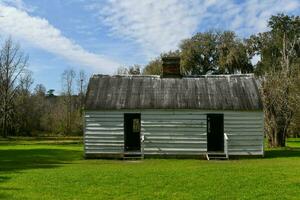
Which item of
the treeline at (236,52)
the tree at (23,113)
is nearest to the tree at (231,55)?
the treeline at (236,52)

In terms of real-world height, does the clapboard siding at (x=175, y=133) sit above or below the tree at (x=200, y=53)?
below

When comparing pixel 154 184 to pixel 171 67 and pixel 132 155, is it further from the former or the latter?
pixel 171 67

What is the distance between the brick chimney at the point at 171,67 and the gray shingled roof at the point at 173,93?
1.08 ft

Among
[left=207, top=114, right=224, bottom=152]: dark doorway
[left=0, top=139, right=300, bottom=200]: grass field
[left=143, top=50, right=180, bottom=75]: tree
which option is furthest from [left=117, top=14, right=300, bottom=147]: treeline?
[left=0, top=139, right=300, bottom=200]: grass field

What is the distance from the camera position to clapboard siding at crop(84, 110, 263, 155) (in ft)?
79.6

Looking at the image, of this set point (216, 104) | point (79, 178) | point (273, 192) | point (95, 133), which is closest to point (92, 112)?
Answer: point (95, 133)

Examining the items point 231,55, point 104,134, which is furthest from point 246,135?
point 231,55

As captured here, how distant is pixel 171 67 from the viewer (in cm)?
2731

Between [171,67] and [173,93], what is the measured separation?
2320 millimetres

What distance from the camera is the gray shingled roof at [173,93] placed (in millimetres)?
24578

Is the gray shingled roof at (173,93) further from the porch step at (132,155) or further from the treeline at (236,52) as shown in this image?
the treeline at (236,52)

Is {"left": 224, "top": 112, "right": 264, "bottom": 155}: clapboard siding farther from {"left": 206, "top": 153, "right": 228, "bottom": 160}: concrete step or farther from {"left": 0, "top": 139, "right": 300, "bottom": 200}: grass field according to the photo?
{"left": 0, "top": 139, "right": 300, "bottom": 200}: grass field

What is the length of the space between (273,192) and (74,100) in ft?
221

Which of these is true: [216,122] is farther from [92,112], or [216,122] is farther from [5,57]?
[5,57]
